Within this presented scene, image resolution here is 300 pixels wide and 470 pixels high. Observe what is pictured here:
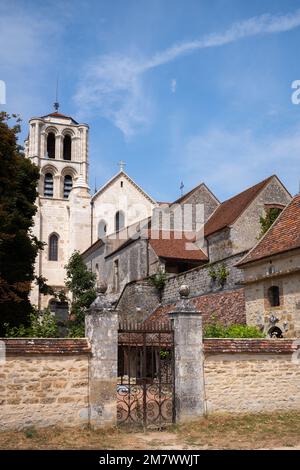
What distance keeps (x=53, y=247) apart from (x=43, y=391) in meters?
37.8

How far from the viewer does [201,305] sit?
79.7 ft

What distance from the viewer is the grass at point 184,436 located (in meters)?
10.0

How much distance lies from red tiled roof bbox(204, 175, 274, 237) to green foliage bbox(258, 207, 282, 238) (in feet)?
3.85

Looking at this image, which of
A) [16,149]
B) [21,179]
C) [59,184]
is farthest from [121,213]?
[16,149]

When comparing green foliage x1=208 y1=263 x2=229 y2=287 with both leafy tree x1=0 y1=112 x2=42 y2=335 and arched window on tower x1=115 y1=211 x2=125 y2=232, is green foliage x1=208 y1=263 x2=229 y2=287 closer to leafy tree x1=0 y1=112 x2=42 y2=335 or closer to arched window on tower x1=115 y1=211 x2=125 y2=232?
leafy tree x1=0 y1=112 x2=42 y2=335

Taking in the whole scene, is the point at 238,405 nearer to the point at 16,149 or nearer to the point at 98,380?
the point at 98,380

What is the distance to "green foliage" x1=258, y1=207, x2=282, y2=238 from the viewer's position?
1125 inches

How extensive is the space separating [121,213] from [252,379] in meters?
35.7

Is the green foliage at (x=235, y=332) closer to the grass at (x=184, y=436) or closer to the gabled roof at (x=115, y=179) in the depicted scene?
the grass at (x=184, y=436)

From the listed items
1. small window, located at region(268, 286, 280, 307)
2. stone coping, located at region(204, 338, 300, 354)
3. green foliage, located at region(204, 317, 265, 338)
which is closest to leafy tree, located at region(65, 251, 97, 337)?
green foliage, located at region(204, 317, 265, 338)

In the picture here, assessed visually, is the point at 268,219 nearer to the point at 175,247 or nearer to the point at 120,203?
the point at 175,247

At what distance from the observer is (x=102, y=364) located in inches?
453

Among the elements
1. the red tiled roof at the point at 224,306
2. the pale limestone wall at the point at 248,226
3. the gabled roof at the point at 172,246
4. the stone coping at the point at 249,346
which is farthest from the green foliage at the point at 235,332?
the gabled roof at the point at 172,246

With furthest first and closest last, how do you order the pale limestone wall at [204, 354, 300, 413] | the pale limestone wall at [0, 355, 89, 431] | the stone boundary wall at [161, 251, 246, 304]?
1. the stone boundary wall at [161, 251, 246, 304]
2. the pale limestone wall at [204, 354, 300, 413]
3. the pale limestone wall at [0, 355, 89, 431]
